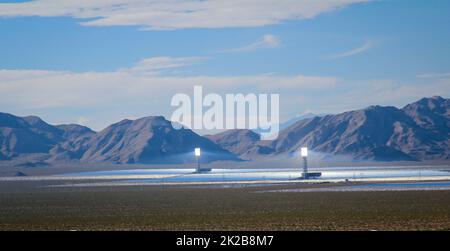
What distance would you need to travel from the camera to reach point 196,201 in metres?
73.6

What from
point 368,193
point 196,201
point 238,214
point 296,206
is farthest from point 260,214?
point 368,193

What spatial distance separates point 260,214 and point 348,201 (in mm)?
13777

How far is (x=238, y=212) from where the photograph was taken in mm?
57625

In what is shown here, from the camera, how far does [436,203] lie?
199 feet

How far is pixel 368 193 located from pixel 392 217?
29086 millimetres

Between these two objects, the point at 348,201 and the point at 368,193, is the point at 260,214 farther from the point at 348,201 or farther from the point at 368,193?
the point at 368,193

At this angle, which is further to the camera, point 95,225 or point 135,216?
point 135,216

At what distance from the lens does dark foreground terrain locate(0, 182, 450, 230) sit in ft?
149

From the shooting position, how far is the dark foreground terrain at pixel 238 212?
149 feet
